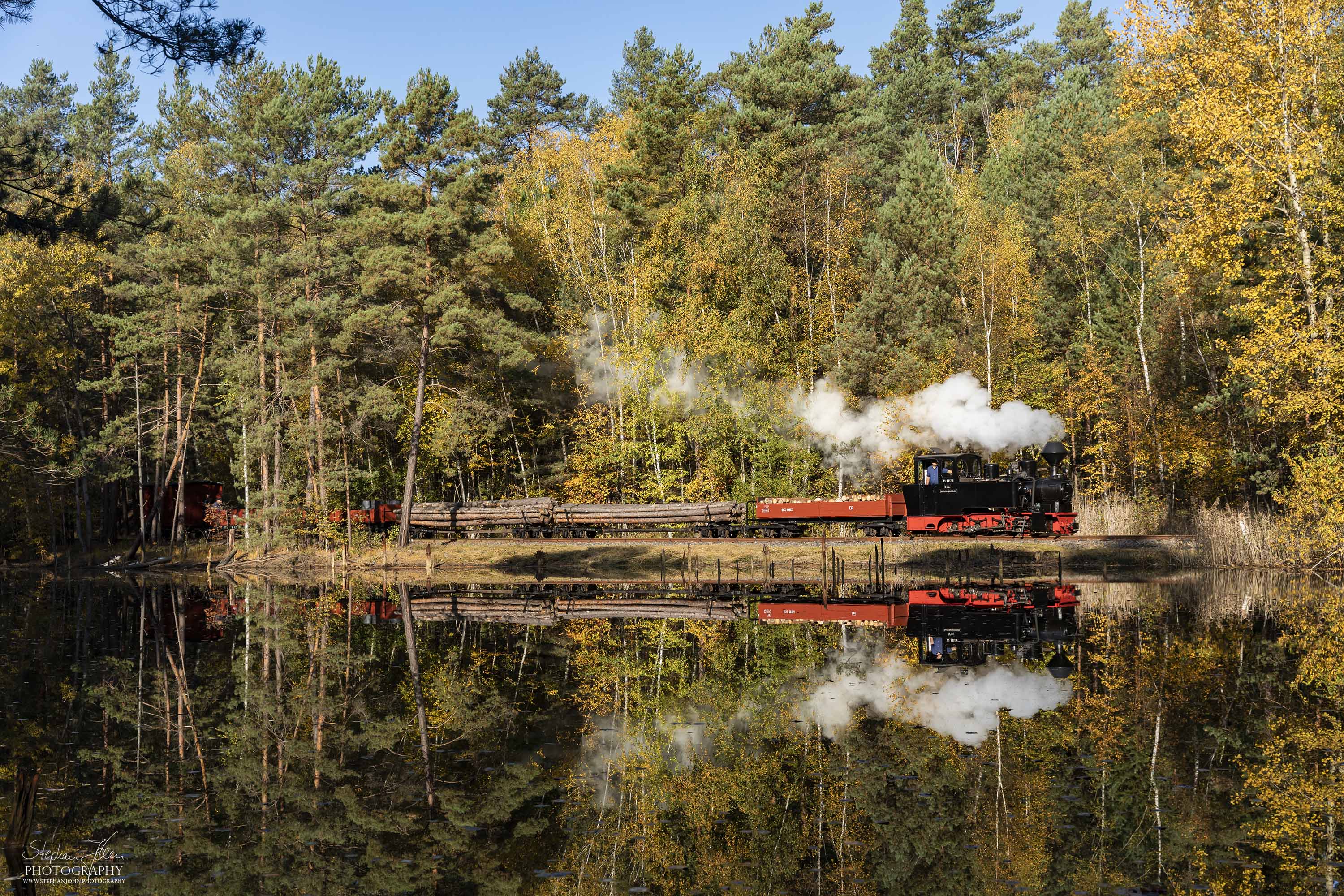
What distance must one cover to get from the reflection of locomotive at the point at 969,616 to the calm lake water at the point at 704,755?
182mm

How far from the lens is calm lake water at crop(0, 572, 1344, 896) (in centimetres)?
827

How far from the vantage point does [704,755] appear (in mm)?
11273

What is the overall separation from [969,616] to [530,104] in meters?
46.7

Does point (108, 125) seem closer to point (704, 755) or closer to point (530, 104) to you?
point (530, 104)

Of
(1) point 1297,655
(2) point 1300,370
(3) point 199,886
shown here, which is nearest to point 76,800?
(3) point 199,886

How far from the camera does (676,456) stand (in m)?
38.9

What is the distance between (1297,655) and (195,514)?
4556 cm

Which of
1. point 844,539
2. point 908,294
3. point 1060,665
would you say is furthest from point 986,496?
point 1060,665

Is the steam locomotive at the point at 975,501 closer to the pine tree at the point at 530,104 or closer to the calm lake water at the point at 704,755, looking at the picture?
the calm lake water at the point at 704,755

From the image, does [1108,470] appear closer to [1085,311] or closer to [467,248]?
[1085,311]

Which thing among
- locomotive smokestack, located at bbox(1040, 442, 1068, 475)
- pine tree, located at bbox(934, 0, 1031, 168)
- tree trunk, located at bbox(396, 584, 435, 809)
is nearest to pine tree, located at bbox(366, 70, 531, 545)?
tree trunk, located at bbox(396, 584, 435, 809)

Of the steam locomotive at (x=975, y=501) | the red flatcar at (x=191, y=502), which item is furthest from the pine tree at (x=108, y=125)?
the steam locomotive at (x=975, y=501)

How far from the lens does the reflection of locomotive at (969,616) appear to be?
676 inches

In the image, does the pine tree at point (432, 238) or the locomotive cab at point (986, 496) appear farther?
the pine tree at point (432, 238)
